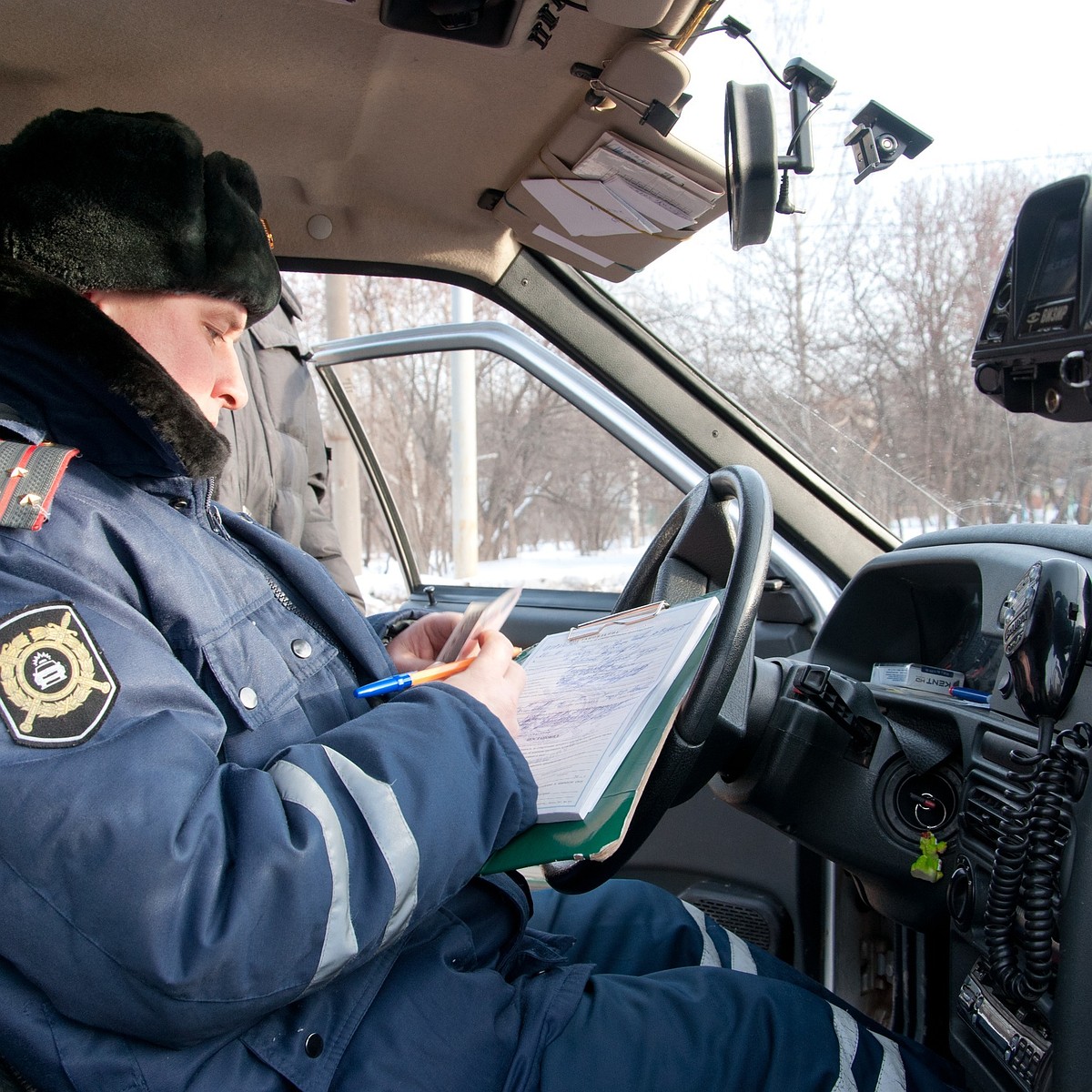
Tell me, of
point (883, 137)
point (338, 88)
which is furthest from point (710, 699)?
point (338, 88)

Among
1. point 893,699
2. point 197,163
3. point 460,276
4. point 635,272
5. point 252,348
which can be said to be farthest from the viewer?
point 252,348

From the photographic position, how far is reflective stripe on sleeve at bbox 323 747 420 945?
84 centimetres

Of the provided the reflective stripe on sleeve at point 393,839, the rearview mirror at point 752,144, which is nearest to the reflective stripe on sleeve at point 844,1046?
the reflective stripe on sleeve at point 393,839

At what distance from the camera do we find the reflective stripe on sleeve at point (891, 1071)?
1.02 meters

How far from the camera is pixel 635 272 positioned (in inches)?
81.0

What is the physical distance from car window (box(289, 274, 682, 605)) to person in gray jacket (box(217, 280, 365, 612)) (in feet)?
0.58

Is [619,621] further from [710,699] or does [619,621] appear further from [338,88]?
[338,88]

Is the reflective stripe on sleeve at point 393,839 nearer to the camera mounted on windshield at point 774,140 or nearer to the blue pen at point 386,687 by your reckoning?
the blue pen at point 386,687

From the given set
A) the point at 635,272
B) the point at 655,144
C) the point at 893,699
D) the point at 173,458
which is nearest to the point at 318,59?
the point at 655,144

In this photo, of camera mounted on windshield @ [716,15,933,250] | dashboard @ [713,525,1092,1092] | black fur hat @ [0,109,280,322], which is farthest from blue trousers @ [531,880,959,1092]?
camera mounted on windshield @ [716,15,933,250]

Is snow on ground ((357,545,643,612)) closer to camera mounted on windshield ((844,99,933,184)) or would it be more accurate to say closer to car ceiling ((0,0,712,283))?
car ceiling ((0,0,712,283))

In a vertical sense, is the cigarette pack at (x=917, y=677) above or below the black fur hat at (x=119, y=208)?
below

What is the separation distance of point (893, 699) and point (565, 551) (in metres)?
1.25

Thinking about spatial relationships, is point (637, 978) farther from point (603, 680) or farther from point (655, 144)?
point (655, 144)
